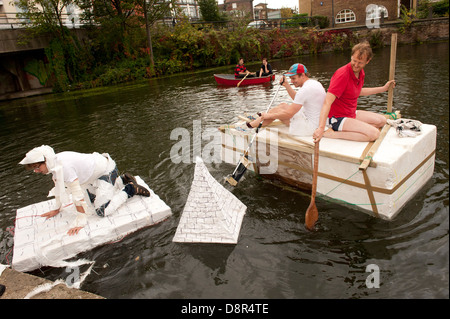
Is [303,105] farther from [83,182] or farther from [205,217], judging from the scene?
[83,182]

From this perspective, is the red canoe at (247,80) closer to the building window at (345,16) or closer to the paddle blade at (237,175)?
the paddle blade at (237,175)

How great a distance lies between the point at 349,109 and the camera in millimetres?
4754

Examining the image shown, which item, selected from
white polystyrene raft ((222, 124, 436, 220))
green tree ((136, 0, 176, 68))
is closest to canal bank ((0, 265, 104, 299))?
white polystyrene raft ((222, 124, 436, 220))

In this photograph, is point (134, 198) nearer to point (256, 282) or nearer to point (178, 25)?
point (256, 282)

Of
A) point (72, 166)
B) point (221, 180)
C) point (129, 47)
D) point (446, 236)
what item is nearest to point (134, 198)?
point (72, 166)

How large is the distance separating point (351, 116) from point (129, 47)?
2886 centimetres

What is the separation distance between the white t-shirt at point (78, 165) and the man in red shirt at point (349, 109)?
3.39 metres

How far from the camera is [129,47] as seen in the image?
95.9ft

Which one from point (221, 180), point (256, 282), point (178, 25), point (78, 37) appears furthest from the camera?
point (178, 25)

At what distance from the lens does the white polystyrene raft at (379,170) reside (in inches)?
154

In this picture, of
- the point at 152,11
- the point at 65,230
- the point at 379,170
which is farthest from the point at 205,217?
the point at 152,11

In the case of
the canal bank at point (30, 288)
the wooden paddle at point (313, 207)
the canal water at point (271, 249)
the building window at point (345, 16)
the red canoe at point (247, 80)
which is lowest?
the canal water at point (271, 249)

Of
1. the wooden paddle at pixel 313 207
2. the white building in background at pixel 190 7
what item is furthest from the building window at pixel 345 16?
the wooden paddle at pixel 313 207

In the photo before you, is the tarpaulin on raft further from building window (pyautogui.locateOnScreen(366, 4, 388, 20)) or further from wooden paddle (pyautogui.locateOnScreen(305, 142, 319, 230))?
building window (pyautogui.locateOnScreen(366, 4, 388, 20))
